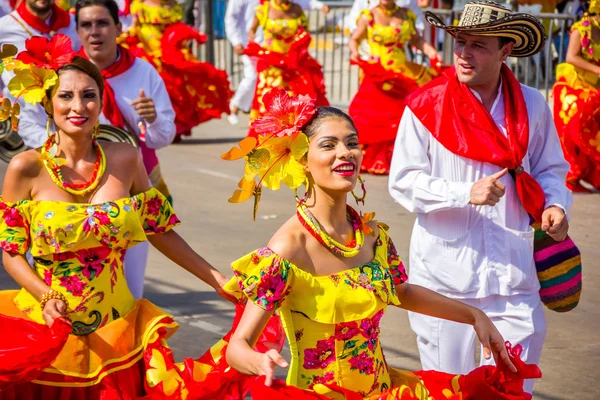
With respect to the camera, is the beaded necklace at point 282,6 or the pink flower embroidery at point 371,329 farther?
the beaded necklace at point 282,6

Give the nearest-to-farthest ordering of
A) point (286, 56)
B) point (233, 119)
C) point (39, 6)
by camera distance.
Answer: point (39, 6), point (286, 56), point (233, 119)

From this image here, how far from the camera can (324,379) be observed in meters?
3.66

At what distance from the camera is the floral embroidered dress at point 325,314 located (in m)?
3.59

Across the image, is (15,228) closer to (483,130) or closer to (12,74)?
(483,130)

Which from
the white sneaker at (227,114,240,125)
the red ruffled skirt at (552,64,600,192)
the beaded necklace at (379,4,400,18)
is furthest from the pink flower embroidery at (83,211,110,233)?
the white sneaker at (227,114,240,125)

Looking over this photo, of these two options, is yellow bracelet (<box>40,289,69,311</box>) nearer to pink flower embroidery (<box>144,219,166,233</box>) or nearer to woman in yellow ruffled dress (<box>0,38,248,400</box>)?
woman in yellow ruffled dress (<box>0,38,248,400</box>)

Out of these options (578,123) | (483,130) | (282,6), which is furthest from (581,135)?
(483,130)

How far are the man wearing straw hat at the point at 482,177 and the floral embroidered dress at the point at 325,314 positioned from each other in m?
1.09

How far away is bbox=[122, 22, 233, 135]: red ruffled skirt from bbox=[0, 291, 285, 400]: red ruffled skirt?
7839 millimetres

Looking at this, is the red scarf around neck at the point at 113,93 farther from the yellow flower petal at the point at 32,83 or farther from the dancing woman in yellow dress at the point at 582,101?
the dancing woman in yellow dress at the point at 582,101

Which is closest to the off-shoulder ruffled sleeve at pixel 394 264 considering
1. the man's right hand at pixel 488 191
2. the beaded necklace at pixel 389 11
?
the man's right hand at pixel 488 191

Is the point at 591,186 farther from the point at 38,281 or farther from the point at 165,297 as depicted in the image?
the point at 38,281

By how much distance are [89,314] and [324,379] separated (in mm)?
1168

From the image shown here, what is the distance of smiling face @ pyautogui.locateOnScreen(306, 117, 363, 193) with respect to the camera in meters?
3.69
